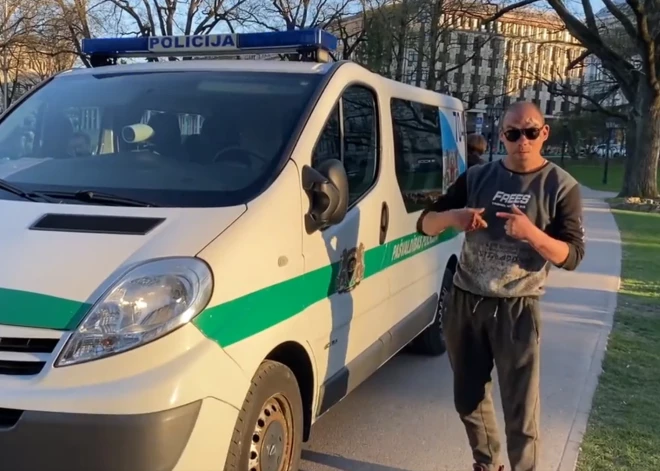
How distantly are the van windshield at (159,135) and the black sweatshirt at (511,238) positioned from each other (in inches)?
37.2

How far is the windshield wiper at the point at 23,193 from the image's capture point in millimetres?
3160

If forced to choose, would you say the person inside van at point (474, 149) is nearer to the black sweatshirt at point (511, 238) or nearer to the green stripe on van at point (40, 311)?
the black sweatshirt at point (511, 238)

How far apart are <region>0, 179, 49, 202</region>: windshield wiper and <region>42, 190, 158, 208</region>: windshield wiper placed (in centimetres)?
5

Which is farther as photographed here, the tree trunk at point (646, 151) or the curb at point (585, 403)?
the tree trunk at point (646, 151)

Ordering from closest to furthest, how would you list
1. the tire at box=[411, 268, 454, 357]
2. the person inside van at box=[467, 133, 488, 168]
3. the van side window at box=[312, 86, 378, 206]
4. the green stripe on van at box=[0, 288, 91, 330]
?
the green stripe on van at box=[0, 288, 91, 330] → the van side window at box=[312, 86, 378, 206] → the tire at box=[411, 268, 454, 357] → the person inside van at box=[467, 133, 488, 168]

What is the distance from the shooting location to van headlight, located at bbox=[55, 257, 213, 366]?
8.20 feet

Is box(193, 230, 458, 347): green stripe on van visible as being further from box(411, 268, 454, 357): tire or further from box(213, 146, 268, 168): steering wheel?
box(411, 268, 454, 357): tire

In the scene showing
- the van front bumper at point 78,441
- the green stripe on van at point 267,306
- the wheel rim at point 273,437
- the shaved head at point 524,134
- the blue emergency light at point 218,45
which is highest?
the blue emergency light at point 218,45

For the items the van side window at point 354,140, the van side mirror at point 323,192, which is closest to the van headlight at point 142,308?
the van side mirror at point 323,192

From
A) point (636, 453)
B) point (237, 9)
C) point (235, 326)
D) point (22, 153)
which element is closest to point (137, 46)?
point (22, 153)

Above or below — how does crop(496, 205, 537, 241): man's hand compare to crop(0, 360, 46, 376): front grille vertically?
above

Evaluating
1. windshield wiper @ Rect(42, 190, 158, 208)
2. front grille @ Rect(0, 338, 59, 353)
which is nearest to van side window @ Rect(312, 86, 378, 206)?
windshield wiper @ Rect(42, 190, 158, 208)

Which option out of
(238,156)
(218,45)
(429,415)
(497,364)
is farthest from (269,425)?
(218,45)

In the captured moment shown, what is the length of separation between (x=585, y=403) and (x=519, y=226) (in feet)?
8.15
